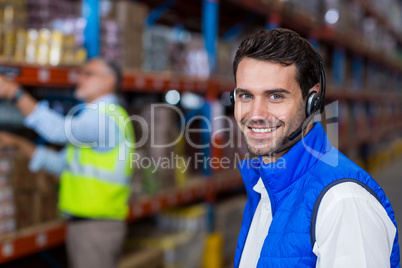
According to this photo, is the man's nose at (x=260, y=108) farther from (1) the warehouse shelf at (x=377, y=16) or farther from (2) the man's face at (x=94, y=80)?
(1) the warehouse shelf at (x=377, y=16)

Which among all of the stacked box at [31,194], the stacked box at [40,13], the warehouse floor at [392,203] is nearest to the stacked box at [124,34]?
the stacked box at [40,13]

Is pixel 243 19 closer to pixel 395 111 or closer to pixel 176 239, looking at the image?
pixel 176 239

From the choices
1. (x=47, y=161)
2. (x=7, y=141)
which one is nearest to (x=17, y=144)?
(x=7, y=141)

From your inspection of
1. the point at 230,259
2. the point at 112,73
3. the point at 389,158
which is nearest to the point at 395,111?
the point at 389,158

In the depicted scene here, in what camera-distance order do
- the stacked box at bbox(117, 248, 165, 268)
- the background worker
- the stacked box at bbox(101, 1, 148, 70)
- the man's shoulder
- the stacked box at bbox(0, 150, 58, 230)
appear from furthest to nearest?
the stacked box at bbox(117, 248, 165, 268)
the stacked box at bbox(101, 1, 148, 70)
the background worker
the stacked box at bbox(0, 150, 58, 230)
the man's shoulder

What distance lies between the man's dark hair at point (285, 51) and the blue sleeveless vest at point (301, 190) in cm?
15

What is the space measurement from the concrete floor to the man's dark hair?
5.98 meters

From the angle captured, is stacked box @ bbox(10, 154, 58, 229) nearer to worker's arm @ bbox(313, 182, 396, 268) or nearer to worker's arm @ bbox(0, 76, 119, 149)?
worker's arm @ bbox(0, 76, 119, 149)

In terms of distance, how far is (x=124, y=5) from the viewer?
3.27 metres

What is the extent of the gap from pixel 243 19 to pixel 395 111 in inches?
389

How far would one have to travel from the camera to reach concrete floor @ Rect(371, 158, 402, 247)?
7.41m

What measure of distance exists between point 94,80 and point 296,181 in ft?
6.07

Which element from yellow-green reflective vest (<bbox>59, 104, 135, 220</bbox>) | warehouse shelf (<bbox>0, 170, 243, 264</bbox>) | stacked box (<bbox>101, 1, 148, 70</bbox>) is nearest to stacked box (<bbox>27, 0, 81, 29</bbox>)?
stacked box (<bbox>101, 1, 148, 70</bbox>)
